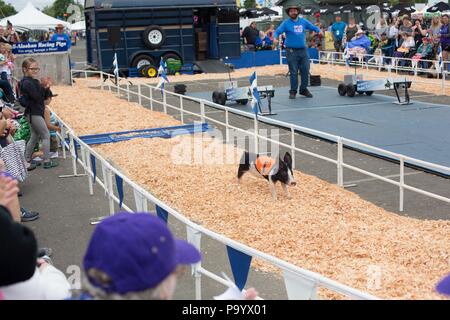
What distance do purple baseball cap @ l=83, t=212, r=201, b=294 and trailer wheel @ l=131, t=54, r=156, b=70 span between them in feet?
81.3

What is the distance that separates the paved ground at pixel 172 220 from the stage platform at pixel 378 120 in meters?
0.73

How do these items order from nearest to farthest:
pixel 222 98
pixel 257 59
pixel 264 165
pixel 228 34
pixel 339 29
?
pixel 264 165
pixel 222 98
pixel 339 29
pixel 228 34
pixel 257 59

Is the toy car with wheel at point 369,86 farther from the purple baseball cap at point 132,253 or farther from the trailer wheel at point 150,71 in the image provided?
the purple baseball cap at point 132,253

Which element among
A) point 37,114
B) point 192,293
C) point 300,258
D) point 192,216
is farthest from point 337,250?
point 37,114

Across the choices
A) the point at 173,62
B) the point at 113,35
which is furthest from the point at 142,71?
the point at 113,35

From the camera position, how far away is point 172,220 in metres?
7.40

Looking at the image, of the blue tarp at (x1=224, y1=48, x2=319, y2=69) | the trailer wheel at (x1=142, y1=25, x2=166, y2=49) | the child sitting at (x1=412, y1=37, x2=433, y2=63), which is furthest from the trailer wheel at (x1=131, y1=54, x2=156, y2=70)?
the child sitting at (x1=412, y1=37, x2=433, y2=63)

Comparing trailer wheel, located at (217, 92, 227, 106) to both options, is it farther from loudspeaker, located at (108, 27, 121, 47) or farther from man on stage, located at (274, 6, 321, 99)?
loudspeaker, located at (108, 27, 121, 47)

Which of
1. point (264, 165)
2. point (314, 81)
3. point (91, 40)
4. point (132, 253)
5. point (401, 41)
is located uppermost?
point (91, 40)

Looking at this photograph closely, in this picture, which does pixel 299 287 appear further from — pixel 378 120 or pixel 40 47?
pixel 40 47

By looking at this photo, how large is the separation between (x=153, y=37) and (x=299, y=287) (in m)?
24.2

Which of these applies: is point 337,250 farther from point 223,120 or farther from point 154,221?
point 223,120

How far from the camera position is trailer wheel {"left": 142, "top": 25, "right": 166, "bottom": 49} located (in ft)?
87.0
